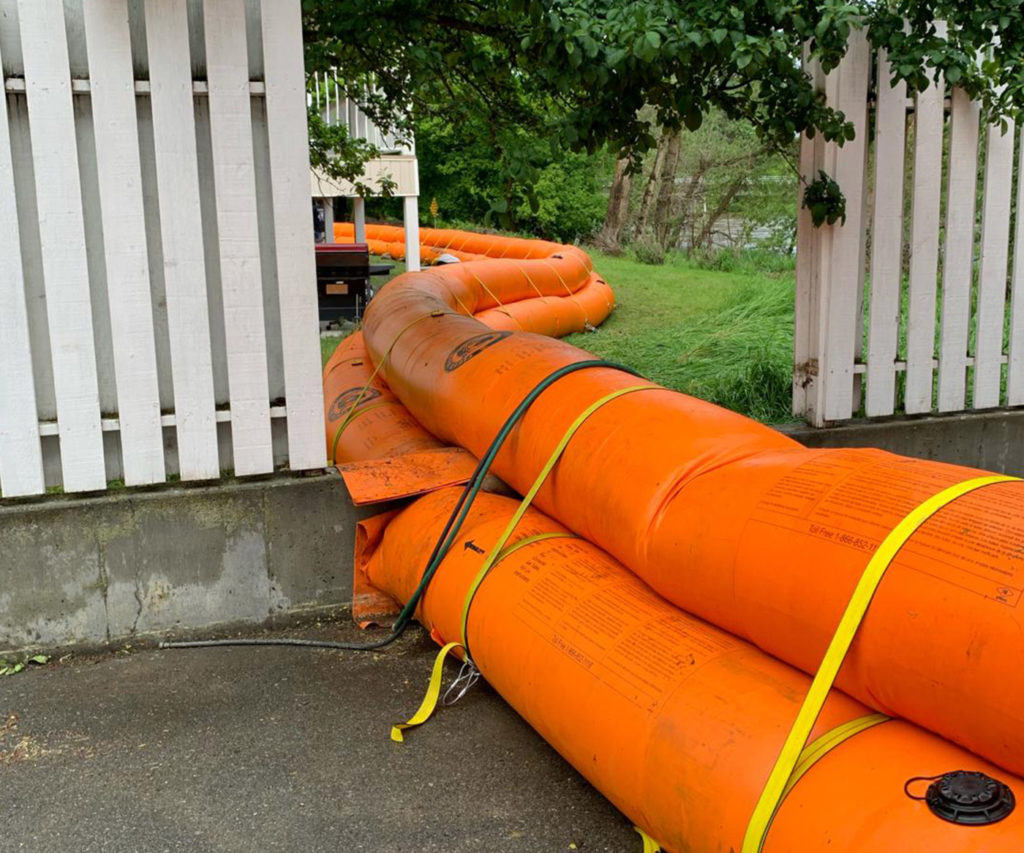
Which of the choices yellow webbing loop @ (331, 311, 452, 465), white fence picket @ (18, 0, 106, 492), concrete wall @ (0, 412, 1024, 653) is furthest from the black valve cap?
yellow webbing loop @ (331, 311, 452, 465)

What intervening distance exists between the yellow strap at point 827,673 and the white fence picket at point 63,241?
3.19 metres

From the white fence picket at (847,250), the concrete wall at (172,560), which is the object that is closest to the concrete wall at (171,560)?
the concrete wall at (172,560)

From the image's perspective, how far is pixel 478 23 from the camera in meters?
5.90

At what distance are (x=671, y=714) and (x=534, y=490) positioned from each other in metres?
1.42

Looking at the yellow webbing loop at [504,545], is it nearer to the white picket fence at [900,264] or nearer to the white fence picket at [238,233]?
the white fence picket at [238,233]

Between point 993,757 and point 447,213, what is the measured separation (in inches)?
1442

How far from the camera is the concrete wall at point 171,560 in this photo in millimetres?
4293

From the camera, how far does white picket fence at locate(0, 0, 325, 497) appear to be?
4133mm

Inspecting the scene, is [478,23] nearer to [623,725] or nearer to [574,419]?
[574,419]

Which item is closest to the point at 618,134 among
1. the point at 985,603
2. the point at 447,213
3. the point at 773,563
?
the point at 773,563

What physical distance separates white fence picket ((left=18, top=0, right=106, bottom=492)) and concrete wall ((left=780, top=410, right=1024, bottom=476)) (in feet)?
12.2

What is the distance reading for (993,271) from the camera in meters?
6.11

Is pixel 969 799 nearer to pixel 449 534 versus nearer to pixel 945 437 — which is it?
pixel 449 534

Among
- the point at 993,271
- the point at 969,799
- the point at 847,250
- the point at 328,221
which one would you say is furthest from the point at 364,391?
the point at 328,221
